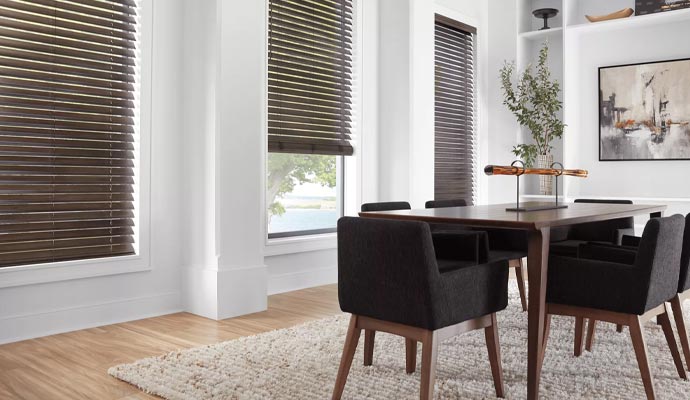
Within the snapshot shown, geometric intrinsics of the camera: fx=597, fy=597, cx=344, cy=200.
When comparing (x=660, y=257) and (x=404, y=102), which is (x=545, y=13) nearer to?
(x=404, y=102)

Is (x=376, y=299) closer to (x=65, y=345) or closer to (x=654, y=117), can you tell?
(x=65, y=345)

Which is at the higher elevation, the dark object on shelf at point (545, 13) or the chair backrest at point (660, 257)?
the dark object on shelf at point (545, 13)

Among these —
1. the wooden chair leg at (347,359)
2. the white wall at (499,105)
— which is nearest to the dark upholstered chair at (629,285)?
the wooden chair leg at (347,359)

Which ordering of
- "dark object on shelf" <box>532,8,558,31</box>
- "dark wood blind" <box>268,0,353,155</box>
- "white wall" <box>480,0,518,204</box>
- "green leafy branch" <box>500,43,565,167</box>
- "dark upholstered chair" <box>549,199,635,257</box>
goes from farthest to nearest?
"white wall" <box>480,0,518,204</box>
"dark object on shelf" <box>532,8,558,31</box>
"green leafy branch" <box>500,43,565,167</box>
"dark wood blind" <box>268,0,353,155</box>
"dark upholstered chair" <box>549,199,635,257</box>

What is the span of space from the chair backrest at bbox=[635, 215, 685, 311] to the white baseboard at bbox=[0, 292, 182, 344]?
2754mm

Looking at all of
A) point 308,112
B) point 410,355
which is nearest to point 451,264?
point 410,355

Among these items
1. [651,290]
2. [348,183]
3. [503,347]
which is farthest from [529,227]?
[348,183]

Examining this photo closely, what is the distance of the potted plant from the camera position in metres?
5.70

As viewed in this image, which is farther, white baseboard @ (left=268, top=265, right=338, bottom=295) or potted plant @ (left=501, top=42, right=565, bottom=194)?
potted plant @ (left=501, top=42, right=565, bottom=194)

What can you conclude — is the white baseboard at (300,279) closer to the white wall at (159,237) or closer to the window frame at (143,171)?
the white wall at (159,237)

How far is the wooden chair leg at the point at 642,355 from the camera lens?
2.17 m

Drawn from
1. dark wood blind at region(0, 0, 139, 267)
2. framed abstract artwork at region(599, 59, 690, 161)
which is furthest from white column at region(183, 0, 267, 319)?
framed abstract artwork at region(599, 59, 690, 161)

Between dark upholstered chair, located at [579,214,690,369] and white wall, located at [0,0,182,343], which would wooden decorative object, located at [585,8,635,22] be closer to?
dark upholstered chair, located at [579,214,690,369]

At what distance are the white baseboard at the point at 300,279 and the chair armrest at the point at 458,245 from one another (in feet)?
6.34
